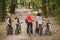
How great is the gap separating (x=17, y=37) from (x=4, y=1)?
8.51 metres

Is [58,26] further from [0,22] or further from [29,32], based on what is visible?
[0,22]

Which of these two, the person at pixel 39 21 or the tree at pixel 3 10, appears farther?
the tree at pixel 3 10

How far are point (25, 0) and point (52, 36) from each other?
49.8 meters

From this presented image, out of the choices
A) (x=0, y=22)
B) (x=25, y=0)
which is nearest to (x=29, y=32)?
(x=0, y=22)

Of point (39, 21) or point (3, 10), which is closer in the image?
point (39, 21)

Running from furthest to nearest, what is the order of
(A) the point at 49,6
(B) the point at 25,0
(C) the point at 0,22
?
(B) the point at 25,0
(A) the point at 49,6
(C) the point at 0,22

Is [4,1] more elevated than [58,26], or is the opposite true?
[4,1]

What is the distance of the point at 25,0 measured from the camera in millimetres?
65000

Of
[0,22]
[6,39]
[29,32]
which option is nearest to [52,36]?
[29,32]

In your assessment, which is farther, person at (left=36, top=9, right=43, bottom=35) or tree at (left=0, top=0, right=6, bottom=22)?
tree at (left=0, top=0, right=6, bottom=22)

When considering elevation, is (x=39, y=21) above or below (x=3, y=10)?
above

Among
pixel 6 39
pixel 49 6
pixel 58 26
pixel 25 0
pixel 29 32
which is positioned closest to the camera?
pixel 6 39

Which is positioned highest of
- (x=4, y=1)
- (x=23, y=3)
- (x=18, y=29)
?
(x=4, y=1)

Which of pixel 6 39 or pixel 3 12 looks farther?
pixel 3 12
